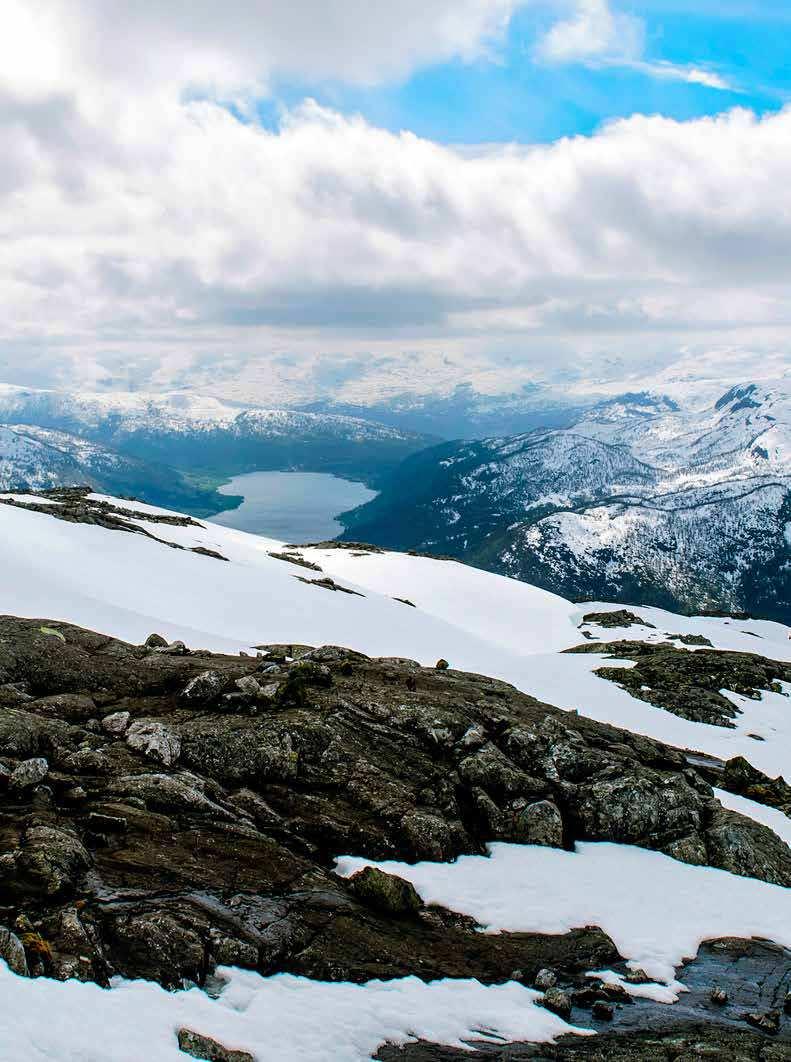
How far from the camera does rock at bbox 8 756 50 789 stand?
12359 mm

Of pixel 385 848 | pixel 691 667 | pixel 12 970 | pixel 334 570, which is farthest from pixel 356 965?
pixel 334 570

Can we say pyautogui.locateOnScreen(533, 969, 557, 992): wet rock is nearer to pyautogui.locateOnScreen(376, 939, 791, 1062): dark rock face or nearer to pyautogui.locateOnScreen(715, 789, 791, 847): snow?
pyautogui.locateOnScreen(376, 939, 791, 1062): dark rock face

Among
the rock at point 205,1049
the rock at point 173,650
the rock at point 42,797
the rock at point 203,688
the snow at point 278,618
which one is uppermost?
the snow at point 278,618

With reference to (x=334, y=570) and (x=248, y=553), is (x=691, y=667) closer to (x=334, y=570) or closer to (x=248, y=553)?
(x=248, y=553)

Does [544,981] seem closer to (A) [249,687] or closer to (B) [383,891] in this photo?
(B) [383,891]

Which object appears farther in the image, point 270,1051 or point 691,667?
point 691,667

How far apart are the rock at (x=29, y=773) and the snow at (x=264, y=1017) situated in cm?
493

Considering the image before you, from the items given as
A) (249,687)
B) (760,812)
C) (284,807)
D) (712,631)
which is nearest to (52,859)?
(284,807)

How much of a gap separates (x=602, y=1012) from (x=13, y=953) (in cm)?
904

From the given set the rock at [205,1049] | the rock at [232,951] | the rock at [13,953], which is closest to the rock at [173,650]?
the rock at [232,951]

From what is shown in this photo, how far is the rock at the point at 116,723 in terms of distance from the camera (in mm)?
15781

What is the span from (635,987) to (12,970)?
10323 mm

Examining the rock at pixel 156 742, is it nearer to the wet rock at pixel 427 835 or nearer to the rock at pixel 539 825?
the wet rock at pixel 427 835

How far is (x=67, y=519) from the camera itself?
5916cm
